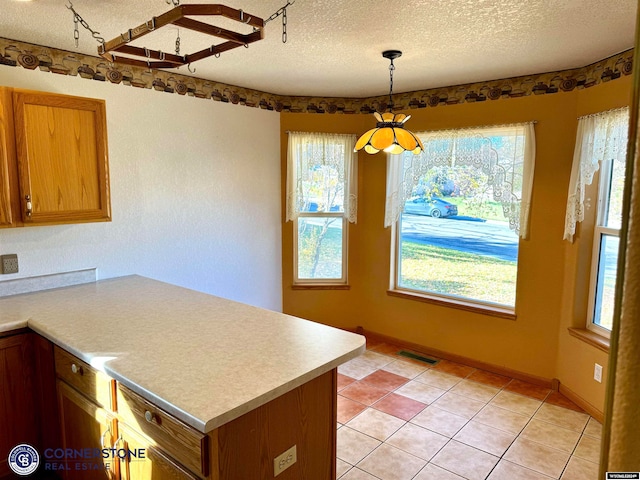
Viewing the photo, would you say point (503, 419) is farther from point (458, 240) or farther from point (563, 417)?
point (458, 240)

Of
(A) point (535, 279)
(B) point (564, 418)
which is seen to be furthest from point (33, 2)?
(B) point (564, 418)

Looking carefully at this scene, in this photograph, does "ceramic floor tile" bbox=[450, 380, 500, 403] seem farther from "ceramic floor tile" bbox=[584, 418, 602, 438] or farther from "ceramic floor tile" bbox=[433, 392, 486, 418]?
"ceramic floor tile" bbox=[584, 418, 602, 438]

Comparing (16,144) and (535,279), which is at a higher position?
(16,144)

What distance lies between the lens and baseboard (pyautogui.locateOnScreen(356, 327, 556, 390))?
11.3 feet

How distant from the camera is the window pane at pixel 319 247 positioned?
4.29 m

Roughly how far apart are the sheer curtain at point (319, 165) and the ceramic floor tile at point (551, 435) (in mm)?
2313

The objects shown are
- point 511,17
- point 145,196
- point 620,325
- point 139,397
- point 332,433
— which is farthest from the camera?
point 145,196

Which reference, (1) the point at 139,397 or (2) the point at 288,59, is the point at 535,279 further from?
(1) the point at 139,397

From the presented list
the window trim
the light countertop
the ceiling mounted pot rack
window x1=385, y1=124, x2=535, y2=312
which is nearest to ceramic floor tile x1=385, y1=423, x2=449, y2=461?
the light countertop

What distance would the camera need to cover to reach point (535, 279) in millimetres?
3363

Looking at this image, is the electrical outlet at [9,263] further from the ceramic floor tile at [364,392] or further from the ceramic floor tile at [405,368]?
the ceramic floor tile at [405,368]

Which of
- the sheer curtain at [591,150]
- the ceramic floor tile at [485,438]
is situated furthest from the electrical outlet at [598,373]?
the sheer curtain at [591,150]

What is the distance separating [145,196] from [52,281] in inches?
32.9

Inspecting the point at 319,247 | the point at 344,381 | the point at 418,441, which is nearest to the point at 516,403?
the point at 418,441
